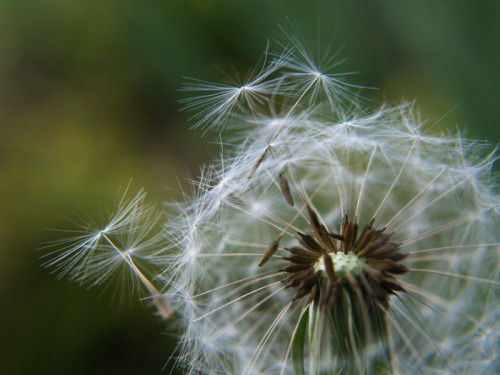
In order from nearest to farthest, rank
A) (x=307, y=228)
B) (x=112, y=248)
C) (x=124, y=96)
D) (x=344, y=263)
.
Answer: (x=344, y=263)
(x=112, y=248)
(x=307, y=228)
(x=124, y=96)

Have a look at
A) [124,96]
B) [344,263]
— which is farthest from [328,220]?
[124,96]

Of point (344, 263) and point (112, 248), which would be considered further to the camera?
point (112, 248)

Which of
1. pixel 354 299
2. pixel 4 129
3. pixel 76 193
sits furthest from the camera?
pixel 4 129

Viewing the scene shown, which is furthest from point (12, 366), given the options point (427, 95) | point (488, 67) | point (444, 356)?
point (488, 67)

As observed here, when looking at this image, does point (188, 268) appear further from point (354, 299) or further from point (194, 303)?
point (354, 299)

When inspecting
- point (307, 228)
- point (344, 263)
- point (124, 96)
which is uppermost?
point (124, 96)

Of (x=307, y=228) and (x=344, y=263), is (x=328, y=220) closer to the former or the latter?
(x=307, y=228)

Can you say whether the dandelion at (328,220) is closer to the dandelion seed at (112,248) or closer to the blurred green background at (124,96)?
the dandelion seed at (112,248)

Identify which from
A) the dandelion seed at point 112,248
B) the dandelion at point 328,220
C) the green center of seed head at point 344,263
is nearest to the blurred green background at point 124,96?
the dandelion at point 328,220
